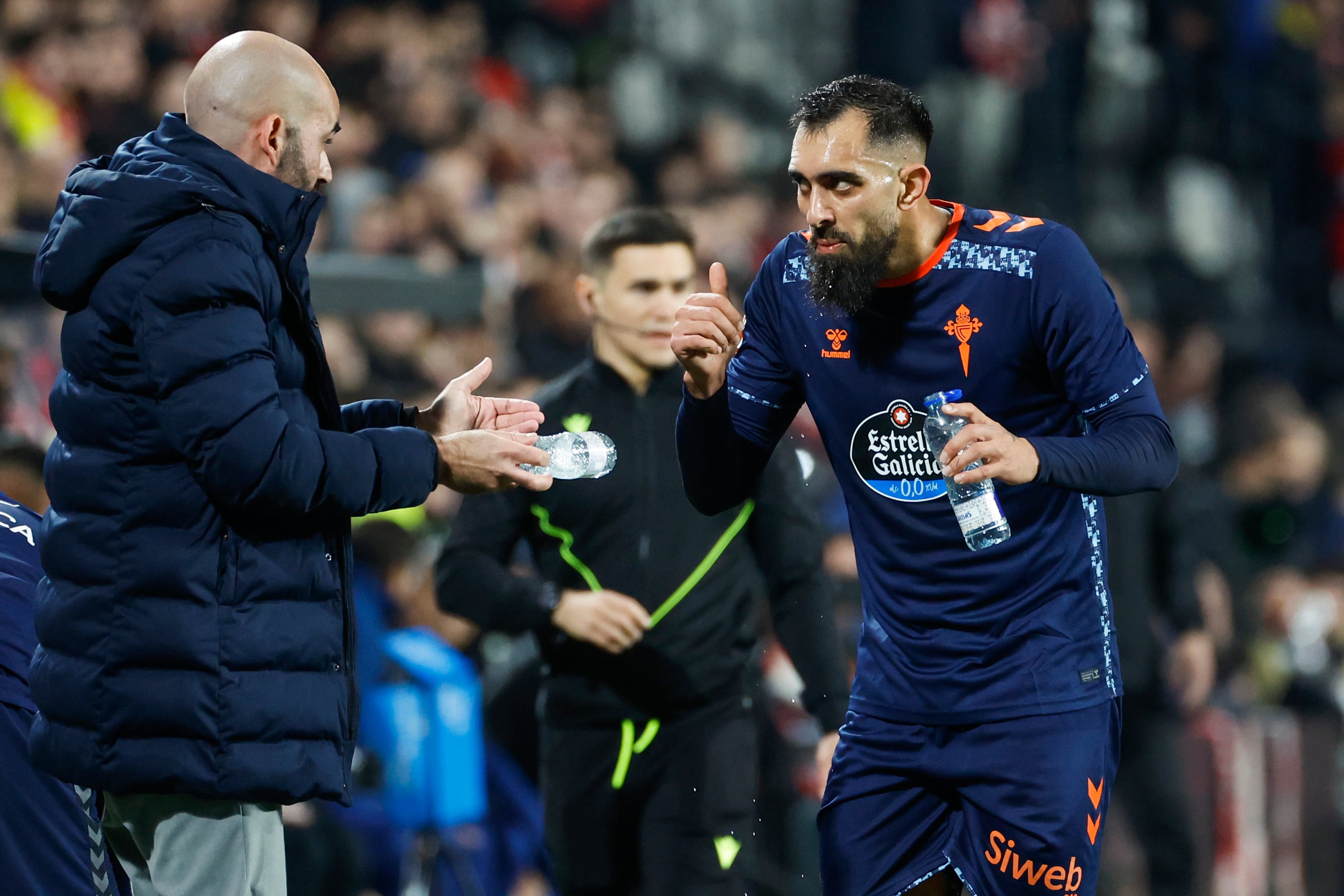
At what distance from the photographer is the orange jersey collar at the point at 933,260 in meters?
3.60

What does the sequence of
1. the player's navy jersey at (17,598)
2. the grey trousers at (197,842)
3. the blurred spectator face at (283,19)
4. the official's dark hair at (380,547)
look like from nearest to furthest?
the grey trousers at (197,842) < the player's navy jersey at (17,598) < the official's dark hair at (380,547) < the blurred spectator face at (283,19)

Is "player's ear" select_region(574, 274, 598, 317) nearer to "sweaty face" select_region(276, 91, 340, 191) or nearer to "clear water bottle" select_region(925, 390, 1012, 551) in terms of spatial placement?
"clear water bottle" select_region(925, 390, 1012, 551)

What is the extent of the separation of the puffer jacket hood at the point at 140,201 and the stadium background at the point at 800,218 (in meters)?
2.06

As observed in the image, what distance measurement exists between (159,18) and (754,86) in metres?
6.46

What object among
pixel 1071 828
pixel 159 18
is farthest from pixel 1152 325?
pixel 1071 828

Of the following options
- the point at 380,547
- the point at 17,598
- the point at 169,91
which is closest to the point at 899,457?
the point at 17,598

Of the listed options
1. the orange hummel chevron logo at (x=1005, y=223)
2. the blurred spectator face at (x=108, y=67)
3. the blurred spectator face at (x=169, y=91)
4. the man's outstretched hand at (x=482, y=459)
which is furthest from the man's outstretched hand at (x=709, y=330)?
the blurred spectator face at (x=108, y=67)

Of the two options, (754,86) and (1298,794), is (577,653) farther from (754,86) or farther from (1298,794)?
(754,86)

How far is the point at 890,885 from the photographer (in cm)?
355

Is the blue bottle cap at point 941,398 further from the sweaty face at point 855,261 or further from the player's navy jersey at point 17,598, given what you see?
the player's navy jersey at point 17,598

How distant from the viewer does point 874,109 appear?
11.8ft

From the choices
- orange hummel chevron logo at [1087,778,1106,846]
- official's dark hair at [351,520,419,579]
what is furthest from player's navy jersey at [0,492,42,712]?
official's dark hair at [351,520,419,579]

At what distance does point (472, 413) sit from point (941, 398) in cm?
99

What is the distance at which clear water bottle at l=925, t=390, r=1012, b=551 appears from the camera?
3395 mm
